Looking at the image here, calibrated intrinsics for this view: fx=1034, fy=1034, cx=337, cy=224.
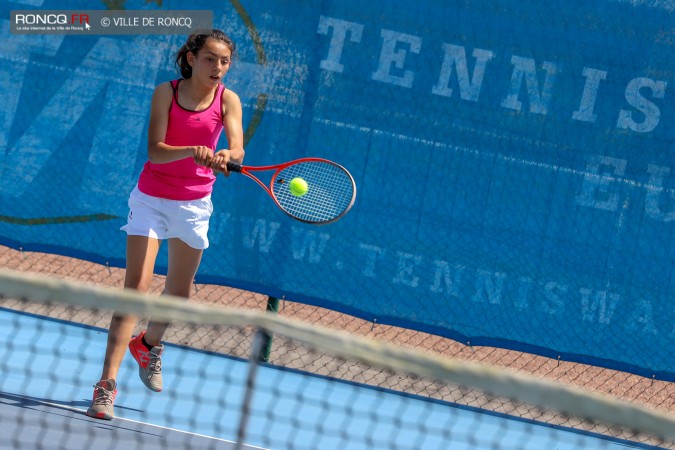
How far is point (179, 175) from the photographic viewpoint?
12.5 ft

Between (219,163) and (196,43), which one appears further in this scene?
(196,43)

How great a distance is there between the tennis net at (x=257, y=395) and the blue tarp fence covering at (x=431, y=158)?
16.6 inches

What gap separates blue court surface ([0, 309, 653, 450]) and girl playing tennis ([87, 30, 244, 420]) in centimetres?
33

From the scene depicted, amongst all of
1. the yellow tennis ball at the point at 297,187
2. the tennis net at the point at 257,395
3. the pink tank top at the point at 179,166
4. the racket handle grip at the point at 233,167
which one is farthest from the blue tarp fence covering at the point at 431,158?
the racket handle grip at the point at 233,167

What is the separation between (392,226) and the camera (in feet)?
17.9

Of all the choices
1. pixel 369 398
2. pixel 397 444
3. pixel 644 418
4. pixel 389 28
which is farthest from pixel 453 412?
pixel 644 418

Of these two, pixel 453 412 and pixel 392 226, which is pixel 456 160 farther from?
pixel 453 412

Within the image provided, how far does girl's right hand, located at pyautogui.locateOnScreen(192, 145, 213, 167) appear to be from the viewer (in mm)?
3535

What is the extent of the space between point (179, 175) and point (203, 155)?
32 centimetres

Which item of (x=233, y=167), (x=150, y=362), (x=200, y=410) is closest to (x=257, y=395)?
(x=200, y=410)

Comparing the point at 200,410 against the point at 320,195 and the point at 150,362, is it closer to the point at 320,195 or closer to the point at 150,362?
the point at 150,362

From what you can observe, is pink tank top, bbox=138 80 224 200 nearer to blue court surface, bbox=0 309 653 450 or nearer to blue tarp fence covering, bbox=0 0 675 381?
blue court surface, bbox=0 309 653 450

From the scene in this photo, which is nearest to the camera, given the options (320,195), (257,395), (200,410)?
(200,410)

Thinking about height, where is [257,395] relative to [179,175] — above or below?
below
